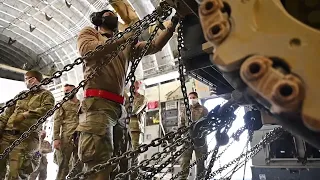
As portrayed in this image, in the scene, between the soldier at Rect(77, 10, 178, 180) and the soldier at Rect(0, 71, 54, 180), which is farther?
the soldier at Rect(0, 71, 54, 180)

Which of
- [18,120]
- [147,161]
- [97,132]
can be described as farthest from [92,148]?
[18,120]

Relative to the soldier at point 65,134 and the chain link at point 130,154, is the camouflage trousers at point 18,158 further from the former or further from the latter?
the chain link at point 130,154

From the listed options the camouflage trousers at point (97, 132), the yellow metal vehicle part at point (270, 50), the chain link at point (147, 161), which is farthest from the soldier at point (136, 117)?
the yellow metal vehicle part at point (270, 50)

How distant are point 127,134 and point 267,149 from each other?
6.98 ft

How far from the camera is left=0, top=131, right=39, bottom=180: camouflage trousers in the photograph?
10.6 ft

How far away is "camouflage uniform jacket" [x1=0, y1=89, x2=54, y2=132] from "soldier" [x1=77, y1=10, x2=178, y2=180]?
4.57 ft

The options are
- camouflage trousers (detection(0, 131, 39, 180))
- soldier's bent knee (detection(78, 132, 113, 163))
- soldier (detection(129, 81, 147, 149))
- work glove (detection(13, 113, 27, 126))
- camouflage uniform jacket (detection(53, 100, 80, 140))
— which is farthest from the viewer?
soldier (detection(129, 81, 147, 149))

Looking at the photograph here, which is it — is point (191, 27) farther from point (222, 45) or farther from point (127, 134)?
point (127, 134)

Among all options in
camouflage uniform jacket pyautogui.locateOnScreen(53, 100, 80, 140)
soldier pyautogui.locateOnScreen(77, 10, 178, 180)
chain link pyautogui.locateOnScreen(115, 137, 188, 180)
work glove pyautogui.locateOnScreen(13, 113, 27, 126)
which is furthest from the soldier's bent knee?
camouflage uniform jacket pyautogui.locateOnScreen(53, 100, 80, 140)

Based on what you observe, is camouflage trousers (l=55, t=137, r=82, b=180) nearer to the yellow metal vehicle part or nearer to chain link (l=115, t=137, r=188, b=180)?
chain link (l=115, t=137, r=188, b=180)

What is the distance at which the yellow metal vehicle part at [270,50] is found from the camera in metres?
0.63

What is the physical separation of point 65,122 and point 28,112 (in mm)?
Result: 1198

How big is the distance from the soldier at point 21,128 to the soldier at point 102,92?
4.67ft

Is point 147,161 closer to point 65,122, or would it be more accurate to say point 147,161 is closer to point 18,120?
point 18,120
